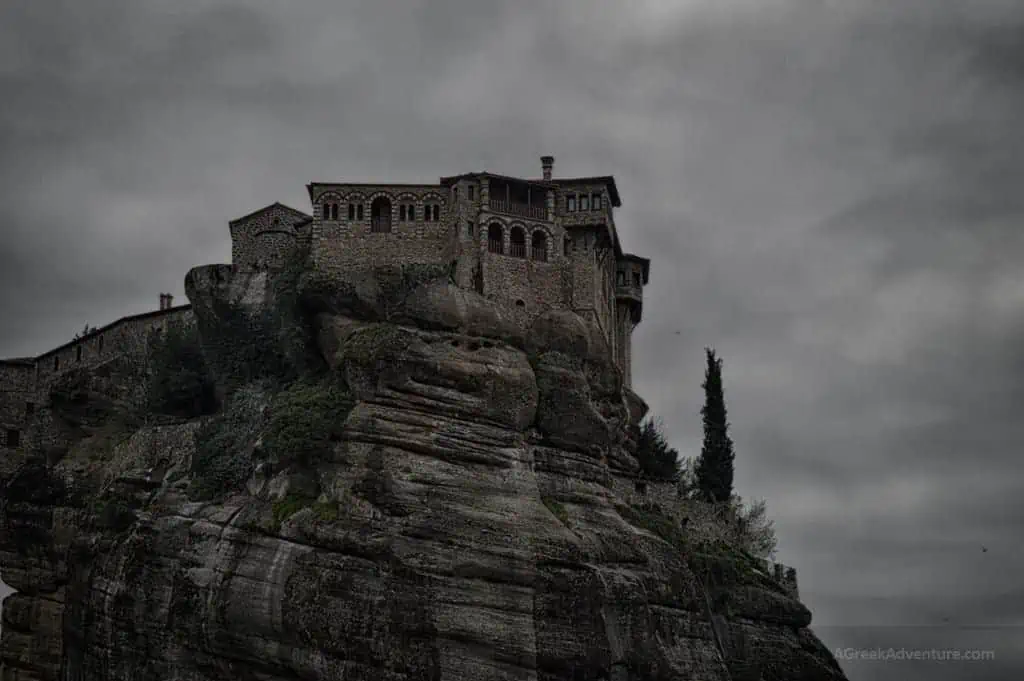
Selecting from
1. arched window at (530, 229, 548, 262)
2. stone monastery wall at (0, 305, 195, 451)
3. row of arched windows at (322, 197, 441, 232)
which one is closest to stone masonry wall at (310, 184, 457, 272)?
row of arched windows at (322, 197, 441, 232)

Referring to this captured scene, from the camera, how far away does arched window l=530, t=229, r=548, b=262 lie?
62.3 metres

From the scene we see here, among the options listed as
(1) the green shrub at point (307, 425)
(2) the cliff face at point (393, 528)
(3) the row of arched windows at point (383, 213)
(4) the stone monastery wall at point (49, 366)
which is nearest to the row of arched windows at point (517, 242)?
(3) the row of arched windows at point (383, 213)

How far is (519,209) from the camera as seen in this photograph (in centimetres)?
6278

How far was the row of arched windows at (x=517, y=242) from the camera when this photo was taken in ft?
202

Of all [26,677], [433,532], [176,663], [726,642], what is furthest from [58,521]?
[726,642]

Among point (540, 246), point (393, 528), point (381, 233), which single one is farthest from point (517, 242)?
point (393, 528)

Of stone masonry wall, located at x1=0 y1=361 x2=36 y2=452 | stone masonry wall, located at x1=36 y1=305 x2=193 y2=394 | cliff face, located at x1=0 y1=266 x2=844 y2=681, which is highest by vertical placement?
stone masonry wall, located at x1=36 y1=305 x2=193 y2=394

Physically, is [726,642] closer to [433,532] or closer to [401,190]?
[433,532]

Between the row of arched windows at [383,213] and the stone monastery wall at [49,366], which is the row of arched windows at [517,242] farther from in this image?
the stone monastery wall at [49,366]

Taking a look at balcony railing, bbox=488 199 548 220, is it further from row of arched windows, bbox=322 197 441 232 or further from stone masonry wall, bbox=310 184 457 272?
row of arched windows, bbox=322 197 441 232

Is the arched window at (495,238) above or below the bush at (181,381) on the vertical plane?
above

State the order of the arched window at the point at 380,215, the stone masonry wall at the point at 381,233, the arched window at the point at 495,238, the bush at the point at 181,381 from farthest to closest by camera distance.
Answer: the bush at the point at 181,381, the arched window at the point at 380,215, the arched window at the point at 495,238, the stone masonry wall at the point at 381,233

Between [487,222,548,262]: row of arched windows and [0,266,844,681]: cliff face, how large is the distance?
3185 millimetres

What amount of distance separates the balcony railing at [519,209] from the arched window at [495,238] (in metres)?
0.81
